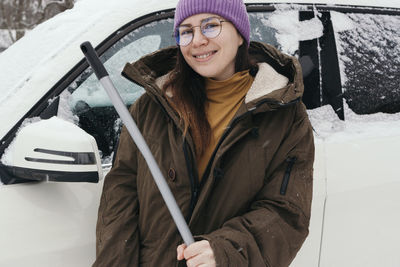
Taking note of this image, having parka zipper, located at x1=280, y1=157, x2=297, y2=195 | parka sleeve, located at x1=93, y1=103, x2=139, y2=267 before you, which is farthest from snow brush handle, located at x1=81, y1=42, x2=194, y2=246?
parka zipper, located at x1=280, y1=157, x2=297, y2=195

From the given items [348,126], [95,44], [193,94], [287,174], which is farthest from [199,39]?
[348,126]

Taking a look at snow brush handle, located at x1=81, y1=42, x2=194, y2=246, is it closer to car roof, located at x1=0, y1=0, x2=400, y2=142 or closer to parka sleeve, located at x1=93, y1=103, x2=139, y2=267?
parka sleeve, located at x1=93, y1=103, x2=139, y2=267

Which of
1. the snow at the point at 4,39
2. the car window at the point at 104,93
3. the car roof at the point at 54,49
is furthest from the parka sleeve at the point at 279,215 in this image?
the snow at the point at 4,39

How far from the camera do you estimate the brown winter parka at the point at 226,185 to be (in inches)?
62.1

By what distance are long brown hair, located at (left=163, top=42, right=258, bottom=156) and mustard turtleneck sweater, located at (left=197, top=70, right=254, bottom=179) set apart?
27mm

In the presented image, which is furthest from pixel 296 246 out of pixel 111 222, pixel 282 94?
pixel 111 222

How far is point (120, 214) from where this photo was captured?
171 centimetres

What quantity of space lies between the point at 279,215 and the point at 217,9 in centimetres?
74

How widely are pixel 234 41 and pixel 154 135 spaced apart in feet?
1.53

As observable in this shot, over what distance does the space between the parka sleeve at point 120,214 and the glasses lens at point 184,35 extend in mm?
378

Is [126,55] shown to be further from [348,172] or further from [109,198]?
[348,172]

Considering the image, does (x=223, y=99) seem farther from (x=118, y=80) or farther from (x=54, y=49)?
(x=54, y=49)

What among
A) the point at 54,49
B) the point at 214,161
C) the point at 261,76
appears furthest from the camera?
the point at 54,49

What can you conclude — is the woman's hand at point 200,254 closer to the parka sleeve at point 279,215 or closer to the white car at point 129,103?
the parka sleeve at point 279,215
